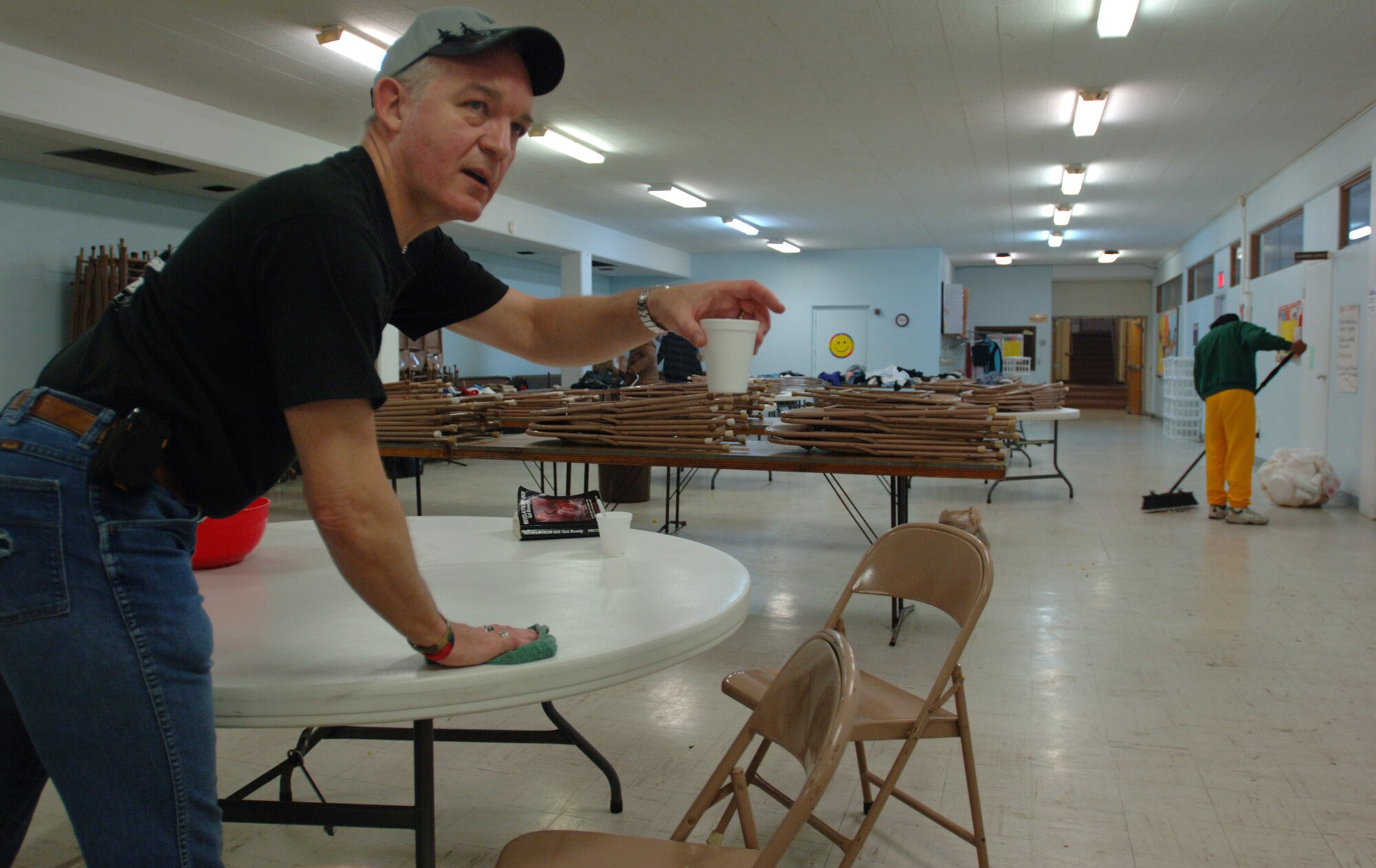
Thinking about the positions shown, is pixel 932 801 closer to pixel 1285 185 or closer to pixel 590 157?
pixel 590 157

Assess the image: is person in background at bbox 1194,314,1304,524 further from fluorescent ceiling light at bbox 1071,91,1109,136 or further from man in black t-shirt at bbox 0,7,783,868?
man in black t-shirt at bbox 0,7,783,868

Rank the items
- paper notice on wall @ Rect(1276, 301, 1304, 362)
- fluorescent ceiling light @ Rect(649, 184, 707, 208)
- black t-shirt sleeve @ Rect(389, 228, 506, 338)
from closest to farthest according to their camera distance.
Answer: black t-shirt sleeve @ Rect(389, 228, 506, 338)
paper notice on wall @ Rect(1276, 301, 1304, 362)
fluorescent ceiling light @ Rect(649, 184, 707, 208)

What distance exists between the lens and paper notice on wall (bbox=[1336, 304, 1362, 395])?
24.6ft

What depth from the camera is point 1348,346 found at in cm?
764

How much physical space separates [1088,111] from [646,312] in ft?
23.6

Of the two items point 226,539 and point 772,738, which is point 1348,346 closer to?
point 772,738

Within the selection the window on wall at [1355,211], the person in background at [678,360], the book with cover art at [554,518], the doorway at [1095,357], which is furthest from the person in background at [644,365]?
the doorway at [1095,357]

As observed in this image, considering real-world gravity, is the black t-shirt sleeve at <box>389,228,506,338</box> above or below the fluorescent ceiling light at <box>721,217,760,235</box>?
below

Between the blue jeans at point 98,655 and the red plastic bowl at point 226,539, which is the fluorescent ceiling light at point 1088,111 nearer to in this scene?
the red plastic bowl at point 226,539

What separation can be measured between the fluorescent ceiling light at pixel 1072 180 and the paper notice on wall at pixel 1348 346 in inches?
125

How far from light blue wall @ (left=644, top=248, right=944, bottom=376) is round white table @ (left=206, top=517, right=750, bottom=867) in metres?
15.3

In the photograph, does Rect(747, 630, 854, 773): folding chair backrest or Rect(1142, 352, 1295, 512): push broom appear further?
Rect(1142, 352, 1295, 512): push broom

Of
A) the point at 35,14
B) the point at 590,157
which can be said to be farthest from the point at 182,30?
the point at 590,157

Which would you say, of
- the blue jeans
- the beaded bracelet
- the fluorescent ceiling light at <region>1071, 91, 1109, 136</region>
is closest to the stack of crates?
the fluorescent ceiling light at <region>1071, 91, 1109, 136</region>
